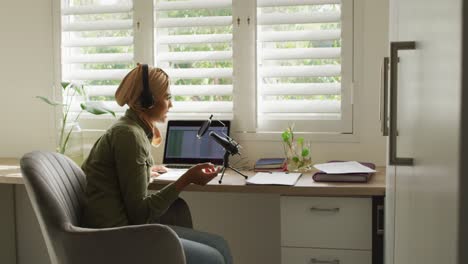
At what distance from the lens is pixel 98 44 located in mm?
3107

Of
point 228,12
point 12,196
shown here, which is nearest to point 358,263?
point 228,12

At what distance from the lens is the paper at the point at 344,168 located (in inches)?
94.9

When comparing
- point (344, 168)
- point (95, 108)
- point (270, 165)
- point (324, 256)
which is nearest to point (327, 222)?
point (324, 256)

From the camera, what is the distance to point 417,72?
102 cm

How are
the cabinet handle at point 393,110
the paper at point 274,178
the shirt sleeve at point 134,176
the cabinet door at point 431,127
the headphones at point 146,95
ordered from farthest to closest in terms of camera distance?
the paper at point 274,178 → the headphones at point 146,95 → the shirt sleeve at point 134,176 → the cabinet handle at point 393,110 → the cabinet door at point 431,127

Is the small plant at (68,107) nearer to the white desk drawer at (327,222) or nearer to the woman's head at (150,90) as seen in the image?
the woman's head at (150,90)

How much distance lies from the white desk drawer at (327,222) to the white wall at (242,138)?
54cm

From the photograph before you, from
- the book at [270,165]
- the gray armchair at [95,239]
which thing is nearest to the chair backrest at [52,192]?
the gray armchair at [95,239]

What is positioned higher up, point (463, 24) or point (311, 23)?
point (311, 23)

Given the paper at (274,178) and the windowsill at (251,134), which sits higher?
the windowsill at (251,134)

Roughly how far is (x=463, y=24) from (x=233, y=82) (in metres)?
2.33

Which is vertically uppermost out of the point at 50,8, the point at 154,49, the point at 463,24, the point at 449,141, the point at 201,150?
the point at 50,8

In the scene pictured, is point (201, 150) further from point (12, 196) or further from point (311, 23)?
point (12, 196)

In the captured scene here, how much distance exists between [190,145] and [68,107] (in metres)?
0.76
